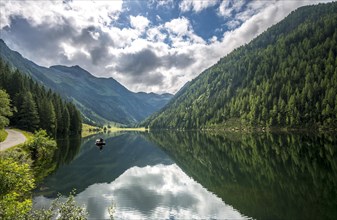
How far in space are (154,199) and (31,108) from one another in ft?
308

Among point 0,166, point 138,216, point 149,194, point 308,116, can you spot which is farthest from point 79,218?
point 308,116

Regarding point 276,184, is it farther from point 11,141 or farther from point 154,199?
point 11,141

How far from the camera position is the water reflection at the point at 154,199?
3228 centimetres

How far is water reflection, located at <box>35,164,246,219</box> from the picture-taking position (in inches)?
1271

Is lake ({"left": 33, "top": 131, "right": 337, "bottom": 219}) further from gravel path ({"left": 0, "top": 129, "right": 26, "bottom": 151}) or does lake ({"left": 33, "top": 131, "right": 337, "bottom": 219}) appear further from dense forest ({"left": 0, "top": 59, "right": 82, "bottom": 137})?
dense forest ({"left": 0, "top": 59, "right": 82, "bottom": 137})

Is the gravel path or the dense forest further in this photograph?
the dense forest

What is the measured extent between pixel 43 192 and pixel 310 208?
35.4m

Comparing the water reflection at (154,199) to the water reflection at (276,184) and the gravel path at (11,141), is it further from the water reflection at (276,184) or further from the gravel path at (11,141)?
the gravel path at (11,141)

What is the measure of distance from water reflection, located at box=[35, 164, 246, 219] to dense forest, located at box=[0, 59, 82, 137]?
214 ft

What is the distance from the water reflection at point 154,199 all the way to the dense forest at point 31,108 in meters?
65.2

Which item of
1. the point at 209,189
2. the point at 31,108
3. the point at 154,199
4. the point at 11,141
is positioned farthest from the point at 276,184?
the point at 31,108

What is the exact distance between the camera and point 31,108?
4547 inches

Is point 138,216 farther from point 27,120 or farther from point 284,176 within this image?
point 27,120

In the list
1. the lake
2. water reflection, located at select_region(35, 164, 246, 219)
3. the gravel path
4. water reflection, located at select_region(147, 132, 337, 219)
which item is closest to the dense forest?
the gravel path
